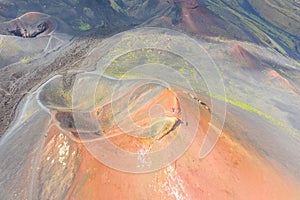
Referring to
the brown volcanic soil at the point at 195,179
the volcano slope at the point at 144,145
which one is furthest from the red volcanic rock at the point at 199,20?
the brown volcanic soil at the point at 195,179

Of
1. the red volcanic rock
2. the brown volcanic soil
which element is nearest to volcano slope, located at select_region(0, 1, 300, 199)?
the brown volcanic soil

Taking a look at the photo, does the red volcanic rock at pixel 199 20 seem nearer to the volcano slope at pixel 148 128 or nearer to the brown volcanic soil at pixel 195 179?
the volcano slope at pixel 148 128

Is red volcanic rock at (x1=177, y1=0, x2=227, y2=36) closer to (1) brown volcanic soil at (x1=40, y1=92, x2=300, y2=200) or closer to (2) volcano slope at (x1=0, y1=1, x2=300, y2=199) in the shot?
(2) volcano slope at (x1=0, y1=1, x2=300, y2=199)

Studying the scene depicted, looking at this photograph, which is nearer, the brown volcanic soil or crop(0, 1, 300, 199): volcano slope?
the brown volcanic soil

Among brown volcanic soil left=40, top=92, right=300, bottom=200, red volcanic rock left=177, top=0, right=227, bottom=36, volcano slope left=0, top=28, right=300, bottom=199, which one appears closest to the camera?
brown volcanic soil left=40, top=92, right=300, bottom=200

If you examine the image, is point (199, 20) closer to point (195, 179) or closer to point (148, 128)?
point (148, 128)

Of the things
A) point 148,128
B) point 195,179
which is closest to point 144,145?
point 148,128

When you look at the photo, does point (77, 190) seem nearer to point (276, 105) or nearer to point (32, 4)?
point (276, 105)
